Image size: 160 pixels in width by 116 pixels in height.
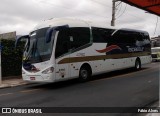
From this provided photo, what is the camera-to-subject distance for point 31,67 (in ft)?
52.6

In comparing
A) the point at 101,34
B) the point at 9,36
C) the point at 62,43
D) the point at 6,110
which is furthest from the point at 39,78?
the point at 9,36

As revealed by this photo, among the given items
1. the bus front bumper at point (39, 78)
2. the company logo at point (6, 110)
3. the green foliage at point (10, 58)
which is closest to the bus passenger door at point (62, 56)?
the bus front bumper at point (39, 78)

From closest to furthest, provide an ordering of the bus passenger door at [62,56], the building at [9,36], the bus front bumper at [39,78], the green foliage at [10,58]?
the bus front bumper at [39,78] → the bus passenger door at [62,56] → the green foliage at [10,58] → the building at [9,36]

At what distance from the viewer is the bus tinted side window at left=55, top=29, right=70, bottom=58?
15820mm

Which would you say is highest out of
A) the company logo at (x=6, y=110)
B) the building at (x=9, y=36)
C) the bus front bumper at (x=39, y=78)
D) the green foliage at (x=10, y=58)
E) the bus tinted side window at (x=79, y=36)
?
the building at (x=9, y=36)


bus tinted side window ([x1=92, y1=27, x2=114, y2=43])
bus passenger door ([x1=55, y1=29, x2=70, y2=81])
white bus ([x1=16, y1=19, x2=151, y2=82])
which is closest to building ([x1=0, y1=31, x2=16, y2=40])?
white bus ([x1=16, y1=19, x2=151, y2=82])

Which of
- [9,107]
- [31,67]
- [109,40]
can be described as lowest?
[9,107]

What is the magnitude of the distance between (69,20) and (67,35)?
1153 mm

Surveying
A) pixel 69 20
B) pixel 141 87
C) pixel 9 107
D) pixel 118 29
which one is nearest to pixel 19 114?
pixel 9 107

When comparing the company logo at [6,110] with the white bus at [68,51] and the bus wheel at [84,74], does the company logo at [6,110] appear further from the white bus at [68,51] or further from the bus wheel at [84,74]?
the bus wheel at [84,74]

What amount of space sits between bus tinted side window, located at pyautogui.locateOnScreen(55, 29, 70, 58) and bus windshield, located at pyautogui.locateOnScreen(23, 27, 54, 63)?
1.42 ft

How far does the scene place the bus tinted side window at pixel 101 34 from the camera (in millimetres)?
19062

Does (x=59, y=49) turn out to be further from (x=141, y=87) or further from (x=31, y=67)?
(x=141, y=87)

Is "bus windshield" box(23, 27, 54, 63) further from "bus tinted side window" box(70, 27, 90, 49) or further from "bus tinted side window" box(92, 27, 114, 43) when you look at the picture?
"bus tinted side window" box(92, 27, 114, 43)
